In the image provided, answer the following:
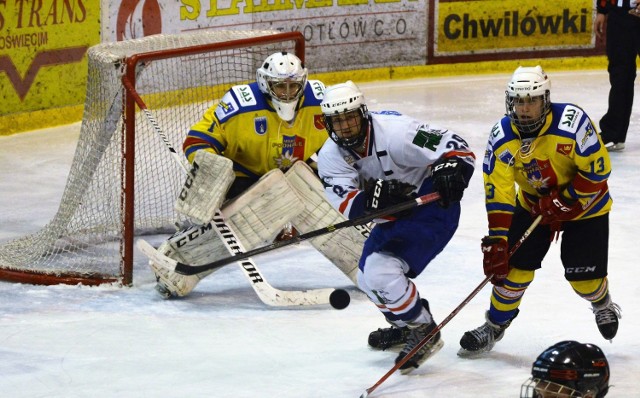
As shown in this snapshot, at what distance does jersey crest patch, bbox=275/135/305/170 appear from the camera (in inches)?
207

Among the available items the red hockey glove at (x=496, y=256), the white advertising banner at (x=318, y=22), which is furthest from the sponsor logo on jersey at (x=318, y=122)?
the white advertising banner at (x=318, y=22)

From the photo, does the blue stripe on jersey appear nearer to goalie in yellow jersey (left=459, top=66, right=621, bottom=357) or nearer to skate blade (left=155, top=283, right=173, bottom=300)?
goalie in yellow jersey (left=459, top=66, right=621, bottom=357)

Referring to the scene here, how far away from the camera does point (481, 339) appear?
4344mm

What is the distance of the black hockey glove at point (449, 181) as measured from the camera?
13.2 feet

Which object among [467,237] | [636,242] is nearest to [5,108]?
[467,237]

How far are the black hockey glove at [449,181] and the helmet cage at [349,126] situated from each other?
26 cm

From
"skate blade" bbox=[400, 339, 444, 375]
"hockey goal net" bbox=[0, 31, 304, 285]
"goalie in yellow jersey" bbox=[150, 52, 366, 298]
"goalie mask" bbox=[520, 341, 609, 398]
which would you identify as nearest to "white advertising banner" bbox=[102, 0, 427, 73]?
"hockey goal net" bbox=[0, 31, 304, 285]

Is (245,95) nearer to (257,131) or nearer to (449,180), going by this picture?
(257,131)

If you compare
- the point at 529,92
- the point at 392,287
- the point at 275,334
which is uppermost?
the point at 529,92

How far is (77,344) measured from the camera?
4555 mm

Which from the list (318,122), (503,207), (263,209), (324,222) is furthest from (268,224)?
(503,207)

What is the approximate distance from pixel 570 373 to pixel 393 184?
1.45m

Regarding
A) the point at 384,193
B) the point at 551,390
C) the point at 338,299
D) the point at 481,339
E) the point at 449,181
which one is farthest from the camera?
the point at 338,299

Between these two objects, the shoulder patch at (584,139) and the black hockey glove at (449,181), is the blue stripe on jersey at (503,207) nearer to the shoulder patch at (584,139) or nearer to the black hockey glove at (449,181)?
the black hockey glove at (449,181)
